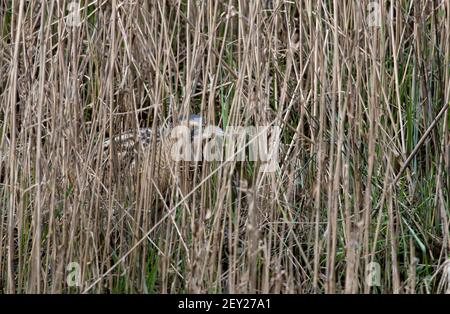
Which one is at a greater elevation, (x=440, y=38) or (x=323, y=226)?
(x=440, y=38)

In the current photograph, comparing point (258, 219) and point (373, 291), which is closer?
point (373, 291)

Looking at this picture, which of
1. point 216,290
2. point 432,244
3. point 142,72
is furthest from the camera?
point 142,72

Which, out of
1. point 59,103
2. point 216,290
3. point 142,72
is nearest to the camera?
point 216,290

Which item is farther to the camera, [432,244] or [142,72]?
[142,72]

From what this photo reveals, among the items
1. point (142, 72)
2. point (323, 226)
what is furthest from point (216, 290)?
point (142, 72)

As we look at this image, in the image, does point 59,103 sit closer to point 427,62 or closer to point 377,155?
point 377,155

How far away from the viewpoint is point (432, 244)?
7.35ft

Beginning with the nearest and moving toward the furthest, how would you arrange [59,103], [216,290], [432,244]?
1. [216,290]
2. [59,103]
3. [432,244]

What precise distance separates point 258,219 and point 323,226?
23 centimetres

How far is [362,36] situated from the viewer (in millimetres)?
2355

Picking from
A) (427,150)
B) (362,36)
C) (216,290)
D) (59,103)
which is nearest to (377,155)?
(427,150)

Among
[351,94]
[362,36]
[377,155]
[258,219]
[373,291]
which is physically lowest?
[373,291]

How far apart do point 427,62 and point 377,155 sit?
36cm

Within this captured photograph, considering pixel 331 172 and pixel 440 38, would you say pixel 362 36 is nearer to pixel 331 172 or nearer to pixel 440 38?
pixel 440 38
